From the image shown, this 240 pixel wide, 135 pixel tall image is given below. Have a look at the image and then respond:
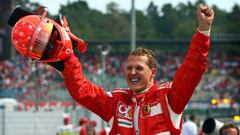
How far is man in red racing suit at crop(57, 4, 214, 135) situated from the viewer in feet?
18.2

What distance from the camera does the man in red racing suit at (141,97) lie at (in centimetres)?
554

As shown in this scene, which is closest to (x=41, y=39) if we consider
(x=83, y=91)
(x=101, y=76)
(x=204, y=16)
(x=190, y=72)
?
(x=83, y=91)

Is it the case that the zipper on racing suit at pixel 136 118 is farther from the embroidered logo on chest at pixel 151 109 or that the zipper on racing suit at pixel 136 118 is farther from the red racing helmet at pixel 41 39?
the red racing helmet at pixel 41 39

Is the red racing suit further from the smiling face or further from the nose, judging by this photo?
the nose

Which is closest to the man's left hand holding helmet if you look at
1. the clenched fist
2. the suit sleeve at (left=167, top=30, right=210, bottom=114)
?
the suit sleeve at (left=167, top=30, right=210, bottom=114)

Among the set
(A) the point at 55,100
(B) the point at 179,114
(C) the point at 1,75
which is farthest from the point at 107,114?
(C) the point at 1,75

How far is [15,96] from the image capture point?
28672 millimetres

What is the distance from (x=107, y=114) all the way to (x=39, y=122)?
19.1 meters

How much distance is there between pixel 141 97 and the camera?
5.77 metres

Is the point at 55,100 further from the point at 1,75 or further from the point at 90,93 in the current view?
the point at 90,93

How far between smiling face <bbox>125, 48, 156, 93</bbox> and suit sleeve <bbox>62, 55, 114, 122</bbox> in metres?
0.30

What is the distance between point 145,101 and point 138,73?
0.21 metres

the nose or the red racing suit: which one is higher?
the nose

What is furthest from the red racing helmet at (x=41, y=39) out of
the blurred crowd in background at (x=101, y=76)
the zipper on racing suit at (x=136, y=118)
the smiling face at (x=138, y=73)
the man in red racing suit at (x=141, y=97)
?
the blurred crowd in background at (x=101, y=76)
